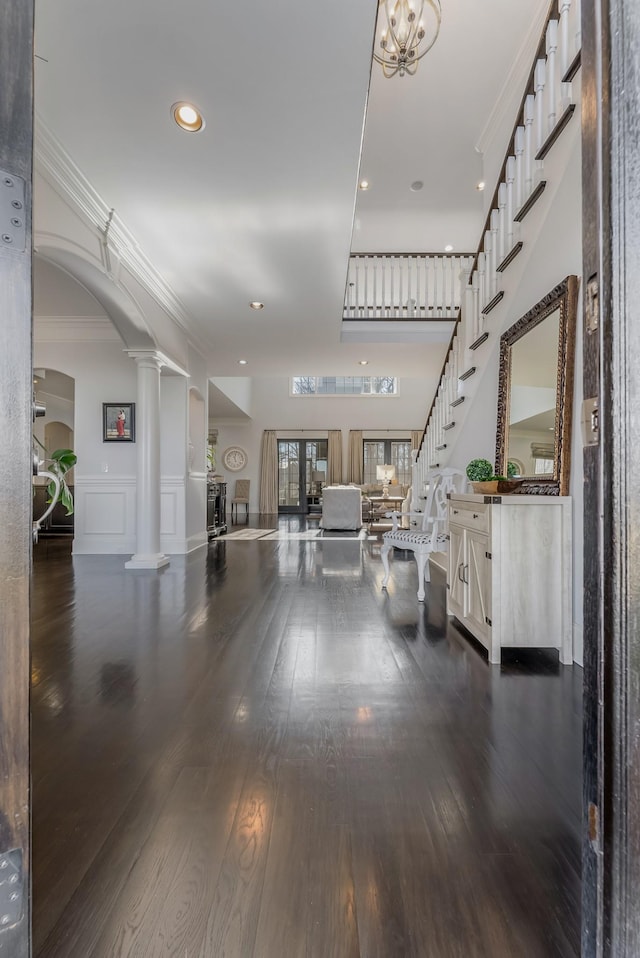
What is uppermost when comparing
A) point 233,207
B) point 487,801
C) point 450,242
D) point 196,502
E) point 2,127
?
point 450,242

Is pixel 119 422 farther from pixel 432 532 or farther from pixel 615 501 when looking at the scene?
pixel 615 501

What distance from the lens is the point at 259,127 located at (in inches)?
107

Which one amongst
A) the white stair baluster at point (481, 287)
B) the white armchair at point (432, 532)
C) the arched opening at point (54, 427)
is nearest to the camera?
the white armchair at point (432, 532)

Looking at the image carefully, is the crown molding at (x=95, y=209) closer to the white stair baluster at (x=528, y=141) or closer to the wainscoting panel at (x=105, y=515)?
the wainscoting panel at (x=105, y=515)

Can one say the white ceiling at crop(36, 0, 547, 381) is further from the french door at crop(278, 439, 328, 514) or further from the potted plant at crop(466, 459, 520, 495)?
the french door at crop(278, 439, 328, 514)

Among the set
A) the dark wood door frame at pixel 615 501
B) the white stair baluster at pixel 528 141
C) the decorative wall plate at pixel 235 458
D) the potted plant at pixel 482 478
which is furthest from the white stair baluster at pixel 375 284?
the decorative wall plate at pixel 235 458

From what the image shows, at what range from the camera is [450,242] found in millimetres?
7902

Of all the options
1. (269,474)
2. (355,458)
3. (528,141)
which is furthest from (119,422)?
(355,458)

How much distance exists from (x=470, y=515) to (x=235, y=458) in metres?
11.4

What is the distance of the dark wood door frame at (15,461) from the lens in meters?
0.65

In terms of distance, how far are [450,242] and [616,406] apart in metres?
8.36

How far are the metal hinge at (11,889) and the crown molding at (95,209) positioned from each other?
3261 mm

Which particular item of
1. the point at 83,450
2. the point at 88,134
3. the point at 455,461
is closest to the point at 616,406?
the point at 88,134

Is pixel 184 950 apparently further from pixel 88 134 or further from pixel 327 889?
pixel 88 134
